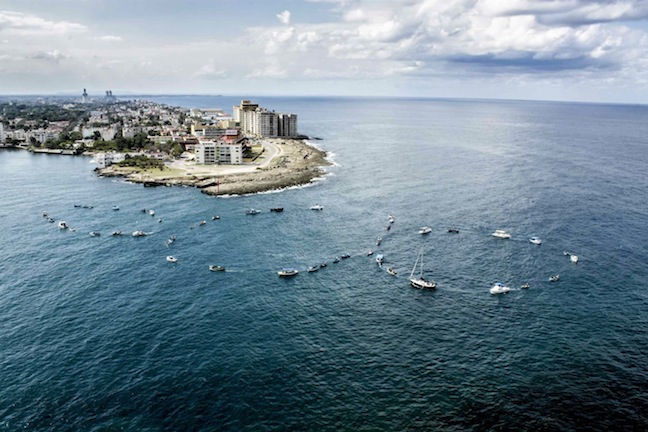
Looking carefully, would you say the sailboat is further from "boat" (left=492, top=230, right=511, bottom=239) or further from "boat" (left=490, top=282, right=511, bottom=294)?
"boat" (left=492, top=230, right=511, bottom=239)

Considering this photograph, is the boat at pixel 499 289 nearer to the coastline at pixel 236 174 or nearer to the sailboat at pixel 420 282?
the sailboat at pixel 420 282

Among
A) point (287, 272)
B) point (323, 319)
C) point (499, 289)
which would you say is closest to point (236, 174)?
point (287, 272)

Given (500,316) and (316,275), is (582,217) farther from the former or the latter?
(316,275)

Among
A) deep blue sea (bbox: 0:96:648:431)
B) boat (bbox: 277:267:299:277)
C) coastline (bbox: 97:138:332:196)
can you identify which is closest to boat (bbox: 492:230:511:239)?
deep blue sea (bbox: 0:96:648:431)

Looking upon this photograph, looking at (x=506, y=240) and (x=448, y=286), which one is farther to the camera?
(x=506, y=240)

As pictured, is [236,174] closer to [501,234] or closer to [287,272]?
[287,272]

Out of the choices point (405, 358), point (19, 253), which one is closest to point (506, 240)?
point (405, 358)
